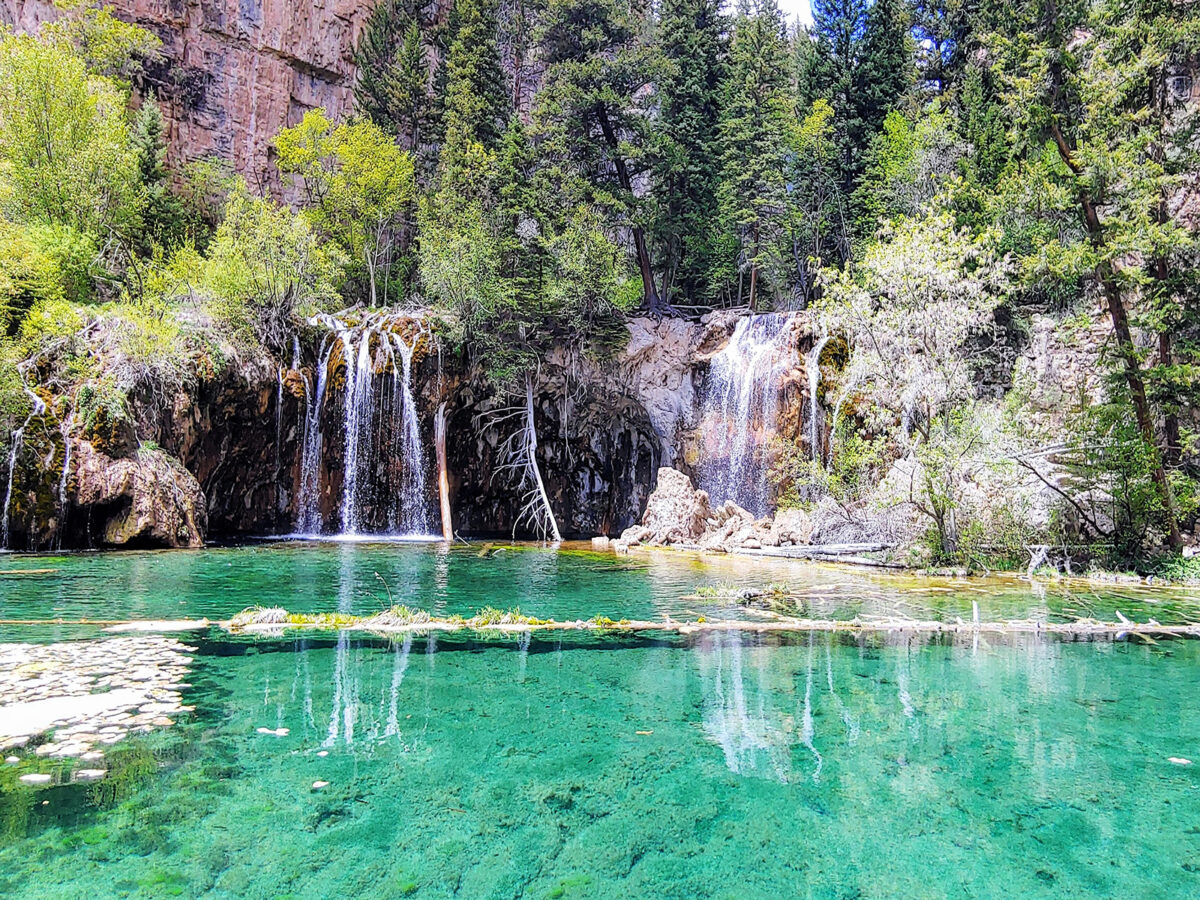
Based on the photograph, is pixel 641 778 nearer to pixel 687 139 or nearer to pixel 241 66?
pixel 687 139

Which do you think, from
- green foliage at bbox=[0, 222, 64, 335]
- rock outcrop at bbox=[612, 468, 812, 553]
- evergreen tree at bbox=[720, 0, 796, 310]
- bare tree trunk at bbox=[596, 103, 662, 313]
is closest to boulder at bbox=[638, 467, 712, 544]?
rock outcrop at bbox=[612, 468, 812, 553]

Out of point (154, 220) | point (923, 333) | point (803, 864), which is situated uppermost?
point (154, 220)

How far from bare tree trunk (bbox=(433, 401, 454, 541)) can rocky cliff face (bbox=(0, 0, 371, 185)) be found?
20770mm

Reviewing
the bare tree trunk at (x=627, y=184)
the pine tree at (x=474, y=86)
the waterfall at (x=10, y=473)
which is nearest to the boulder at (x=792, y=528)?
the bare tree trunk at (x=627, y=184)

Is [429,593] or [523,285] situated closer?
[429,593]

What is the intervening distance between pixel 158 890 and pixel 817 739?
359 cm

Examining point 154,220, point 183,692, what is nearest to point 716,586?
point 183,692

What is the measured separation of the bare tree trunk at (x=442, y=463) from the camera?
21.7 m

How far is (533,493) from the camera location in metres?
22.4

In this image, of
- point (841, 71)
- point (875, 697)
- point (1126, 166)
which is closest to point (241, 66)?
point (841, 71)

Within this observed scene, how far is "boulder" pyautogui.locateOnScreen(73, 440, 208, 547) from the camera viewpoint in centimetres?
1508

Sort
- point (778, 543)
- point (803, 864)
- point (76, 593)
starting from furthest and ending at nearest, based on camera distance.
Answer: point (778, 543) < point (76, 593) < point (803, 864)

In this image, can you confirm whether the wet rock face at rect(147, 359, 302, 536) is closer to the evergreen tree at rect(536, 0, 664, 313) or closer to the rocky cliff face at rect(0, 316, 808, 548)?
the rocky cliff face at rect(0, 316, 808, 548)

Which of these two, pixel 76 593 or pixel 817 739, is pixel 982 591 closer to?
pixel 817 739
